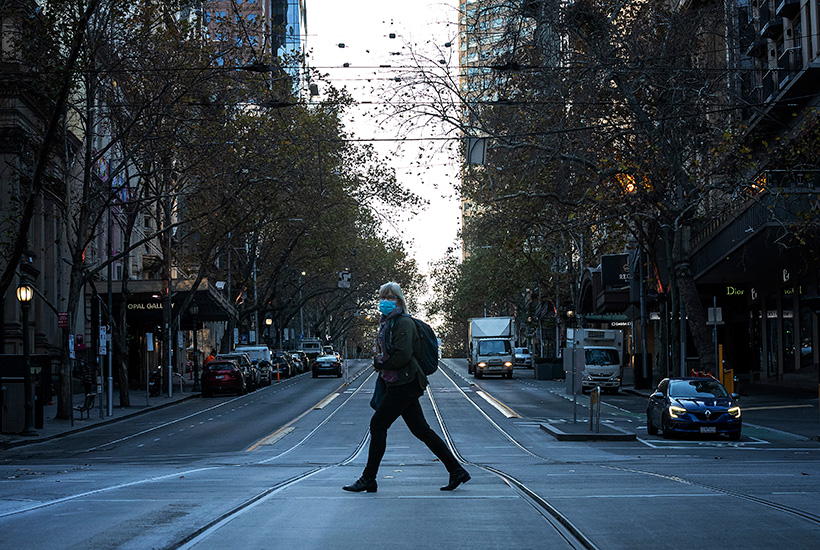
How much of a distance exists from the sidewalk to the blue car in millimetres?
14986

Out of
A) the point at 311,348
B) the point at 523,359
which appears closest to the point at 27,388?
the point at 311,348

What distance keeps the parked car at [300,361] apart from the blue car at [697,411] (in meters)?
55.0

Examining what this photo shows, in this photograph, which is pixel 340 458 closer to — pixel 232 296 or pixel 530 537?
pixel 530 537

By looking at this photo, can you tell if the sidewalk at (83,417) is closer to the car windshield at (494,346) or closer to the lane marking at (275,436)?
the lane marking at (275,436)

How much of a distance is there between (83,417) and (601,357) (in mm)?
23214

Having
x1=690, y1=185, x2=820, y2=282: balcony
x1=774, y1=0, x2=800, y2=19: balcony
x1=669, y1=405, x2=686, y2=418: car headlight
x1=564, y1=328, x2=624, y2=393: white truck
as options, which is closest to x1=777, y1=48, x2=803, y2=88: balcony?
x1=774, y1=0, x2=800, y2=19: balcony

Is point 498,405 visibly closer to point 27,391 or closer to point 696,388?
point 696,388

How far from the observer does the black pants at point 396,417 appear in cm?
1001

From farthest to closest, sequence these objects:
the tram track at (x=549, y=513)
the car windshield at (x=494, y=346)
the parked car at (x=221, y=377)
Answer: the car windshield at (x=494, y=346)
the parked car at (x=221, y=377)
the tram track at (x=549, y=513)

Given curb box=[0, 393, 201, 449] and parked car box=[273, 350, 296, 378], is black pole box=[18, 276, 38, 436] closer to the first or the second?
curb box=[0, 393, 201, 449]

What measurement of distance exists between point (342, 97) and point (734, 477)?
3981cm

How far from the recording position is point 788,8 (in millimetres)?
38250

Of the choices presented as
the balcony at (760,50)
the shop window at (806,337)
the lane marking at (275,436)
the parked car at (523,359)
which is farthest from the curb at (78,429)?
the parked car at (523,359)

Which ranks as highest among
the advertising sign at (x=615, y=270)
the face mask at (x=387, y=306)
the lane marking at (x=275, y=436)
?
the advertising sign at (x=615, y=270)
